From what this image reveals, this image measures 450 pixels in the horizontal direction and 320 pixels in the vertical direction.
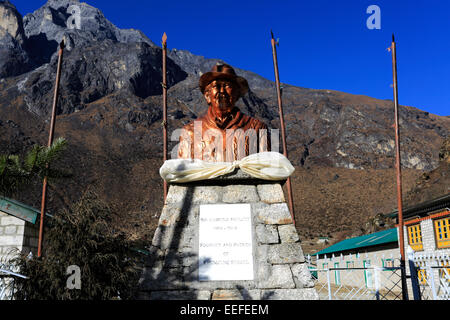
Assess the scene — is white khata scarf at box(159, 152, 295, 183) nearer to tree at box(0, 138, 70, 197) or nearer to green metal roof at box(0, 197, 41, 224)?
tree at box(0, 138, 70, 197)

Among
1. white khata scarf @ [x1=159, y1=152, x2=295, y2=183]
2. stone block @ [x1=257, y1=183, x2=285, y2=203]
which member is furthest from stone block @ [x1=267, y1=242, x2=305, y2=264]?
white khata scarf @ [x1=159, y1=152, x2=295, y2=183]

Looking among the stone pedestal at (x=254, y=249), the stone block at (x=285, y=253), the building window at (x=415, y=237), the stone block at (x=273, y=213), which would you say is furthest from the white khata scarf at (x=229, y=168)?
the building window at (x=415, y=237)

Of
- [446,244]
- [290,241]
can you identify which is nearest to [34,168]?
[290,241]

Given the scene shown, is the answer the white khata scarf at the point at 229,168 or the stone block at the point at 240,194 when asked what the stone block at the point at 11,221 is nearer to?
the white khata scarf at the point at 229,168

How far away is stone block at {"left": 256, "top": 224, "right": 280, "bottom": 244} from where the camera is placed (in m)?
4.44

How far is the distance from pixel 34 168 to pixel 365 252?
20.8 m

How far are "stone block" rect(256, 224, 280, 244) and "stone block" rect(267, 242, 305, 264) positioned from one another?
74 millimetres

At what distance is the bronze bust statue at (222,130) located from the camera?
521cm

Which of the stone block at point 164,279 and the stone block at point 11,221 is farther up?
the stone block at point 11,221

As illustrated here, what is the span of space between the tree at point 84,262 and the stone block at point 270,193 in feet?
12.2

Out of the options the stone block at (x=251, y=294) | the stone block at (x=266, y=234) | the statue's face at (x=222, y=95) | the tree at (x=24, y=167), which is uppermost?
the statue's face at (x=222, y=95)

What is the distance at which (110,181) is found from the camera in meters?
55.5

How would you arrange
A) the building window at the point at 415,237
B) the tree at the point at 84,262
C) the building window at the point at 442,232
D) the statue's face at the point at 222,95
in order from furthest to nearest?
the building window at the point at 415,237 < the building window at the point at 442,232 < the tree at the point at 84,262 < the statue's face at the point at 222,95

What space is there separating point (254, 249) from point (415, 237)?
17.0m
